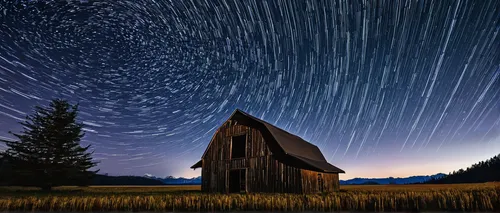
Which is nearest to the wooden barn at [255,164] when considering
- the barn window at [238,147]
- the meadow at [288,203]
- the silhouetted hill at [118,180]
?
the barn window at [238,147]

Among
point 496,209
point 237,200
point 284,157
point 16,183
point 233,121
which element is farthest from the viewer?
point 16,183

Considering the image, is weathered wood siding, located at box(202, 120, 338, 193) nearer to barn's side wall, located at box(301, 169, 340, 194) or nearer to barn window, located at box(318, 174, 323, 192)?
barn's side wall, located at box(301, 169, 340, 194)

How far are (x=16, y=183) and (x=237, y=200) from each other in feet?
99.8

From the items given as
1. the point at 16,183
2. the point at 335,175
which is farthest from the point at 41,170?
the point at 335,175

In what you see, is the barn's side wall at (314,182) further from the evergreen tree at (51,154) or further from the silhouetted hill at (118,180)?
the silhouetted hill at (118,180)

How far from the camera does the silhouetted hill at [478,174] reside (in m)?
93.4

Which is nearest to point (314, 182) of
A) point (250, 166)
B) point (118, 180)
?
point (250, 166)

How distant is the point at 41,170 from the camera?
30859mm

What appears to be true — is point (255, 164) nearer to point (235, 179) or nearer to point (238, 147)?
point (235, 179)

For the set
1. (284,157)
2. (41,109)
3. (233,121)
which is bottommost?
(284,157)

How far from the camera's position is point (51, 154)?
1260 inches

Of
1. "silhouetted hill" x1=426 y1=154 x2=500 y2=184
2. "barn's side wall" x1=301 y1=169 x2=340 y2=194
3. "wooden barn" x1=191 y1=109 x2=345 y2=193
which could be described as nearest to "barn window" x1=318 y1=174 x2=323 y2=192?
"wooden barn" x1=191 y1=109 x2=345 y2=193

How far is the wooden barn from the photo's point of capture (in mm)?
21516

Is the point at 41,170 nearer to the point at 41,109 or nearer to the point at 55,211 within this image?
the point at 41,109
